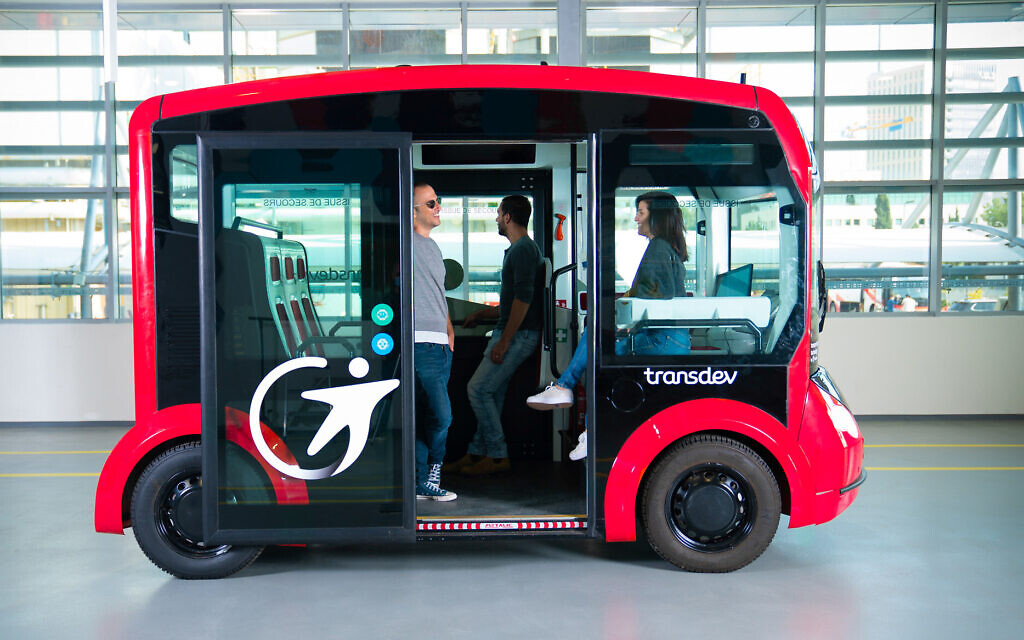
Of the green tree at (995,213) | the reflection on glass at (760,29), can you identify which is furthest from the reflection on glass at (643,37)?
the green tree at (995,213)

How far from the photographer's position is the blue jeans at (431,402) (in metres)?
4.25

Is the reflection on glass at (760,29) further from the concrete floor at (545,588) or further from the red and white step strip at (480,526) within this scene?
the red and white step strip at (480,526)

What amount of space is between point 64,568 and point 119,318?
468 cm

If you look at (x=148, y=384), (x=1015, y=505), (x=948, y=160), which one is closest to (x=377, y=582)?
(x=148, y=384)

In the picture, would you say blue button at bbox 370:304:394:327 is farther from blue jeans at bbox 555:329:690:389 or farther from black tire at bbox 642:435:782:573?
black tire at bbox 642:435:782:573

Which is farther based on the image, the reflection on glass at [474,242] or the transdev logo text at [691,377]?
the reflection on glass at [474,242]

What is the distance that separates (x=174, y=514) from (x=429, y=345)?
140cm

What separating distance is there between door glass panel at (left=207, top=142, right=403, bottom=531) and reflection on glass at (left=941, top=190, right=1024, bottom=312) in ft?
22.2

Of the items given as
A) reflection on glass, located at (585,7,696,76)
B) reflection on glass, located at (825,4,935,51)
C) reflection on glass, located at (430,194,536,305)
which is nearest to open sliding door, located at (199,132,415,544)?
reflection on glass, located at (430,194,536,305)

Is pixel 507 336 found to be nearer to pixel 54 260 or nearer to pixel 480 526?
pixel 480 526

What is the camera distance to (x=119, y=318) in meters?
8.41

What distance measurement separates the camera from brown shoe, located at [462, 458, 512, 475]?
513 centimetres

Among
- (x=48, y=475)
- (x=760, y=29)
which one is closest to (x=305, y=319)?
(x=48, y=475)

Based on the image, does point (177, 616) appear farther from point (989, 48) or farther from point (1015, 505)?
point (989, 48)
